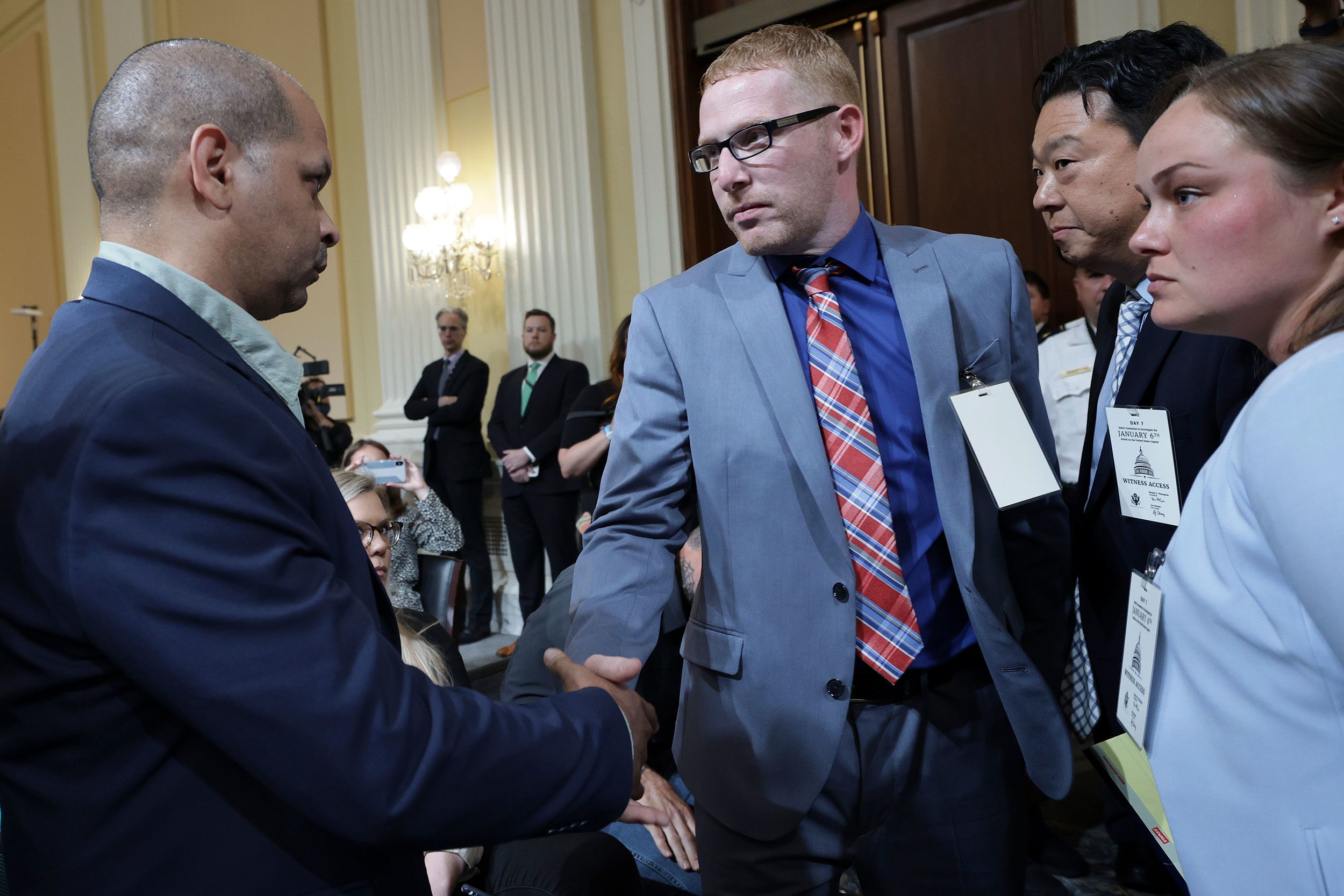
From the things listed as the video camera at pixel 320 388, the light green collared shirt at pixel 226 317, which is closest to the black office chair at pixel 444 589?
the light green collared shirt at pixel 226 317

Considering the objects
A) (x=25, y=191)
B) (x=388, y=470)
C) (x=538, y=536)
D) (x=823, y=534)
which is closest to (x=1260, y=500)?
(x=823, y=534)

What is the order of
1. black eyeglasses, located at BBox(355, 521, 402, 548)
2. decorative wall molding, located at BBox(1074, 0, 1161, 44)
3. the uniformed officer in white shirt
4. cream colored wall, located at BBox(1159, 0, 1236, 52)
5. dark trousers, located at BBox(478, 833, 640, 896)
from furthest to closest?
decorative wall molding, located at BBox(1074, 0, 1161, 44) < cream colored wall, located at BBox(1159, 0, 1236, 52) < the uniformed officer in white shirt < black eyeglasses, located at BBox(355, 521, 402, 548) < dark trousers, located at BBox(478, 833, 640, 896)

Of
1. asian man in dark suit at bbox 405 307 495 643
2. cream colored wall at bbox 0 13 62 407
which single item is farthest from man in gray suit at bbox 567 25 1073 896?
cream colored wall at bbox 0 13 62 407

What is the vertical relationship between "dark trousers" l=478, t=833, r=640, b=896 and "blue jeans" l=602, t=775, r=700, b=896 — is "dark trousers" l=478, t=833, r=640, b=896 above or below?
above

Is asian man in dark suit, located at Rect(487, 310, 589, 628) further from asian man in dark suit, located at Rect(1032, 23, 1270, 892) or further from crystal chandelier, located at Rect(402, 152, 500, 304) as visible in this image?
asian man in dark suit, located at Rect(1032, 23, 1270, 892)

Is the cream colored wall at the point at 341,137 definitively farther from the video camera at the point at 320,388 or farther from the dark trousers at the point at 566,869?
the dark trousers at the point at 566,869

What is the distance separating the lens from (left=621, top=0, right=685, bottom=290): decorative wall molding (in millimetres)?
5250

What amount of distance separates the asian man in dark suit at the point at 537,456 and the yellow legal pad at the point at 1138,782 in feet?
13.5

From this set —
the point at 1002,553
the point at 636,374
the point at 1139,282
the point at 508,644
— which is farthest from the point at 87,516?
the point at 508,644

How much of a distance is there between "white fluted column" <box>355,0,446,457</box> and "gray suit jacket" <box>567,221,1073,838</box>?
544 centimetres

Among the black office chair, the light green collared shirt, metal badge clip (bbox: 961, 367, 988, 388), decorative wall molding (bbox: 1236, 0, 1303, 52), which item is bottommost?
the black office chair

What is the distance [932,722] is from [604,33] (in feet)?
16.9

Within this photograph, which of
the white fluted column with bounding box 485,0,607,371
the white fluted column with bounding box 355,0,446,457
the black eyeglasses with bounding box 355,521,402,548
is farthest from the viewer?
the white fluted column with bounding box 355,0,446,457

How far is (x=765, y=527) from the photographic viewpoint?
1.31 m
